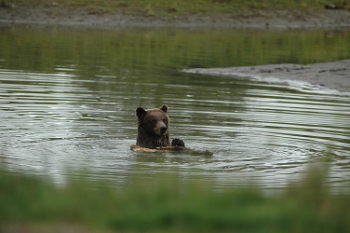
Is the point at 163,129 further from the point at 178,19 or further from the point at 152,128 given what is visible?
the point at 178,19

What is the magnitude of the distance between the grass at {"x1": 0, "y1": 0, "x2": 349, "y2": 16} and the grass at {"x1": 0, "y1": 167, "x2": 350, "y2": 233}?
39320 millimetres

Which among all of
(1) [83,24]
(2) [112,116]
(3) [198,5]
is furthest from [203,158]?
(3) [198,5]

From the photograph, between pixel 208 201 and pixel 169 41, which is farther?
pixel 169 41

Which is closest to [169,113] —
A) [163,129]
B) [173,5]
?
[163,129]

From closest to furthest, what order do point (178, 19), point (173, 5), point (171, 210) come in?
point (171, 210)
point (178, 19)
point (173, 5)

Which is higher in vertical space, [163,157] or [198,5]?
[198,5]

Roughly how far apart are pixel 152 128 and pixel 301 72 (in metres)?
15.2

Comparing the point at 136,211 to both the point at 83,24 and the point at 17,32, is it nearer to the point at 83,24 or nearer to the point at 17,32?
the point at 17,32

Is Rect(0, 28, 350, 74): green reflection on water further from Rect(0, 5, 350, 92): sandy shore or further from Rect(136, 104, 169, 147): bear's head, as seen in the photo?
Rect(136, 104, 169, 147): bear's head

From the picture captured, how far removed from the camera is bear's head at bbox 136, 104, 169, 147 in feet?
42.9

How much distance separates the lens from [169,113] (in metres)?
17.8

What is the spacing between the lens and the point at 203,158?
12641 millimetres

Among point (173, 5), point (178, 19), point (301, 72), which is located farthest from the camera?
point (173, 5)

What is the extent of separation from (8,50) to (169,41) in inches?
369
